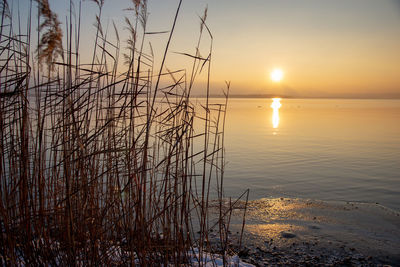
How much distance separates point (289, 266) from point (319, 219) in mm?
1717

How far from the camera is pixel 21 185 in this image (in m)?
1.84

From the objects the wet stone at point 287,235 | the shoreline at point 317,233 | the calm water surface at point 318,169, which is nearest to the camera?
the shoreline at point 317,233

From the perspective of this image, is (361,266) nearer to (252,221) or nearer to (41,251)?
(252,221)

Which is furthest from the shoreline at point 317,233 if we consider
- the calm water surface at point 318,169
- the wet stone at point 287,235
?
the calm water surface at point 318,169

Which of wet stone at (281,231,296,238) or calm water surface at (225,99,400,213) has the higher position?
calm water surface at (225,99,400,213)

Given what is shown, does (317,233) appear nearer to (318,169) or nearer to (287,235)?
(287,235)

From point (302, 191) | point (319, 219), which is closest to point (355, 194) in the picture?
point (302, 191)

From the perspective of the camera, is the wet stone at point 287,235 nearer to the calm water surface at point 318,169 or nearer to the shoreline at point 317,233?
the shoreline at point 317,233

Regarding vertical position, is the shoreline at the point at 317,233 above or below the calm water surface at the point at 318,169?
below

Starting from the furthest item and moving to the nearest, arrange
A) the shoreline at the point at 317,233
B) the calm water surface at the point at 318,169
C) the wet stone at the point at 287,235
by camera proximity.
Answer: the calm water surface at the point at 318,169
the wet stone at the point at 287,235
the shoreline at the point at 317,233

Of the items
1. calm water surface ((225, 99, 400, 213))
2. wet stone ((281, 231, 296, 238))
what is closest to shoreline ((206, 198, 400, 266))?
wet stone ((281, 231, 296, 238))

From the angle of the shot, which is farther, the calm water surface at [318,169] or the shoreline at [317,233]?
the calm water surface at [318,169]

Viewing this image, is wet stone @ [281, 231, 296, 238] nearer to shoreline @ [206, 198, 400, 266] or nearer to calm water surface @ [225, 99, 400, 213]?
shoreline @ [206, 198, 400, 266]

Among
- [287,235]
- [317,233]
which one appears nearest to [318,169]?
[317,233]
